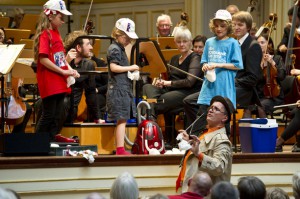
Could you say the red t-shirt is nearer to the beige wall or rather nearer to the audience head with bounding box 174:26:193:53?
the audience head with bounding box 174:26:193:53

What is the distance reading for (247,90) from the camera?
812 cm

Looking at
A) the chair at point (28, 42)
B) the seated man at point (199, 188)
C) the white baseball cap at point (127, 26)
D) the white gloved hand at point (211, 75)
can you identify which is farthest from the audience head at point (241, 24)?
the seated man at point (199, 188)

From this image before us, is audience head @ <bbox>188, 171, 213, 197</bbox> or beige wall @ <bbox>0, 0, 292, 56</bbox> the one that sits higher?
beige wall @ <bbox>0, 0, 292, 56</bbox>

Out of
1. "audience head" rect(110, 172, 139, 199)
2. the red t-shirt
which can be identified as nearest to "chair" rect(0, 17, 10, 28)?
the red t-shirt

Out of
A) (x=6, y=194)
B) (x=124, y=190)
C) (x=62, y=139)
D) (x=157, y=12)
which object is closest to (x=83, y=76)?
(x=62, y=139)

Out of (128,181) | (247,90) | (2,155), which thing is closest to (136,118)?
(247,90)

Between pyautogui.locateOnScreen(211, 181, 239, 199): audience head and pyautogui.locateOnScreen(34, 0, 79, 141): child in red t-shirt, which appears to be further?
pyautogui.locateOnScreen(34, 0, 79, 141): child in red t-shirt

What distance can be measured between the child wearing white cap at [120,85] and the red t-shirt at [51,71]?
1.55 feet

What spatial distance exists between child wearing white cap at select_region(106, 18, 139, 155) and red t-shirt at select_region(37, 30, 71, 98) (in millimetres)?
471

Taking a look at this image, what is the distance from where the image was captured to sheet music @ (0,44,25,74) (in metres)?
6.94

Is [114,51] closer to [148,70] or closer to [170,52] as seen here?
[148,70]

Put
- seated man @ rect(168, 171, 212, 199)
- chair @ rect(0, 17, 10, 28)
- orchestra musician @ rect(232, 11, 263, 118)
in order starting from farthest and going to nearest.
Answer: chair @ rect(0, 17, 10, 28)
orchestra musician @ rect(232, 11, 263, 118)
seated man @ rect(168, 171, 212, 199)

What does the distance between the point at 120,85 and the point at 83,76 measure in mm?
1090

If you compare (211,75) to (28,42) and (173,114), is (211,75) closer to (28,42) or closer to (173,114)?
(173,114)
